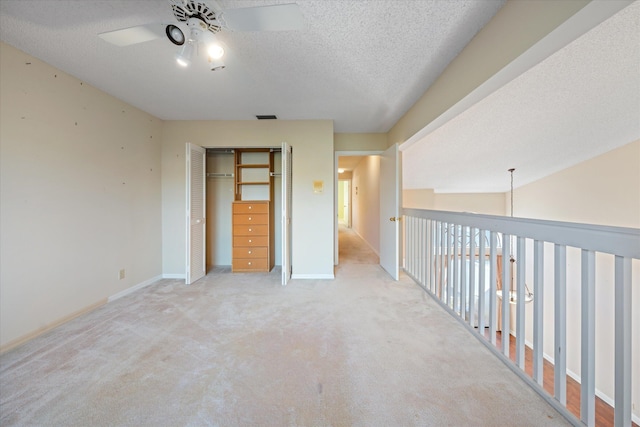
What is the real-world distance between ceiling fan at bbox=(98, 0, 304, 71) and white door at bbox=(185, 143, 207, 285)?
191 cm

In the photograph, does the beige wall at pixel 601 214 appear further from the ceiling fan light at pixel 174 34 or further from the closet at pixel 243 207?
the ceiling fan light at pixel 174 34

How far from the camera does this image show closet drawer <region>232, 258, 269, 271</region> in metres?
3.84

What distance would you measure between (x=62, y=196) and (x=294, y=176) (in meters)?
2.49

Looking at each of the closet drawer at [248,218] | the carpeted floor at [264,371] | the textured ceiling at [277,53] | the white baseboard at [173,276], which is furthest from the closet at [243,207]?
the carpeted floor at [264,371]

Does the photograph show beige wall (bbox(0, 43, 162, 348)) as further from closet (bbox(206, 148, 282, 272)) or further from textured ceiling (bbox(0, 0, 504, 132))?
closet (bbox(206, 148, 282, 272))

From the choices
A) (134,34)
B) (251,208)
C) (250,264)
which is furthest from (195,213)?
(134,34)

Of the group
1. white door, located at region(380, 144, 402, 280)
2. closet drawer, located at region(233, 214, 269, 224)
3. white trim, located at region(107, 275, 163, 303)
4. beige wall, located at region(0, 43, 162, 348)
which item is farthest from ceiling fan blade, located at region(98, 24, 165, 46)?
white door, located at region(380, 144, 402, 280)

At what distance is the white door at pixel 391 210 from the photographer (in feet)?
11.1

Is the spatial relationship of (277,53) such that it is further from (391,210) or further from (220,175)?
(220,175)

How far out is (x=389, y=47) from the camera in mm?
1938

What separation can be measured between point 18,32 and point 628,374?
4.20 m

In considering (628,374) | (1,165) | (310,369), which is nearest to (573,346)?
(628,374)

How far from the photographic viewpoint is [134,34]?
59.8 inches

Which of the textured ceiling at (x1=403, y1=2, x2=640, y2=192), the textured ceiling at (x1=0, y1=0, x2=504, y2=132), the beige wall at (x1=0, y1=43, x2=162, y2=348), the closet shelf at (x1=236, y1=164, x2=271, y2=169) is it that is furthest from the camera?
the closet shelf at (x1=236, y1=164, x2=271, y2=169)
